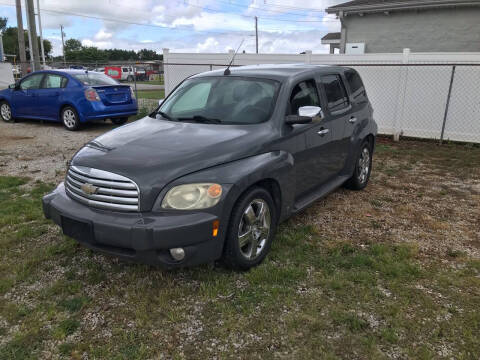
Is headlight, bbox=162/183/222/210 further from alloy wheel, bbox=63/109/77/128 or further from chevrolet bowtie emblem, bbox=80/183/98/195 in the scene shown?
alloy wheel, bbox=63/109/77/128

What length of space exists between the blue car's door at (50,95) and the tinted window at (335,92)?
7.61m

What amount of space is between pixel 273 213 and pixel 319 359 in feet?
4.64

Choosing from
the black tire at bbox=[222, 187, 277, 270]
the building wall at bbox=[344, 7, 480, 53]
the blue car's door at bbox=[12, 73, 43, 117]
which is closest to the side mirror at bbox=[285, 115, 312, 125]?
the black tire at bbox=[222, 187, 277, 270]

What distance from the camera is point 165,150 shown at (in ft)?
10.8

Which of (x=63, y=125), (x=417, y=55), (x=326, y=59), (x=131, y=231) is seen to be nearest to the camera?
(x=131, y=231)

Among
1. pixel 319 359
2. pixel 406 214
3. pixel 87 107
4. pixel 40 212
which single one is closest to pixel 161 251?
pixel 319 359

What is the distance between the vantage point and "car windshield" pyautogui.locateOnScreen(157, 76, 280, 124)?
13.1 feet

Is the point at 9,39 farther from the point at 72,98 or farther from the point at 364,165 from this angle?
the point at 364,165

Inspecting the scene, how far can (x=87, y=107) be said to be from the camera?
9914 millimetres

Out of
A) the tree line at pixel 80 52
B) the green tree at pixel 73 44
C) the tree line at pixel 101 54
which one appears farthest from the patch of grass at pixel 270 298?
the green tree at pixel 73 44

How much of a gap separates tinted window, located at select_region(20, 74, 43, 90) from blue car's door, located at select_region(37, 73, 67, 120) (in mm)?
197

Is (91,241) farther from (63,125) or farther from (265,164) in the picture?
(63,125)

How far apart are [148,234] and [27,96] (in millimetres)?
10047

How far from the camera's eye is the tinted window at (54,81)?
10.3 metres
